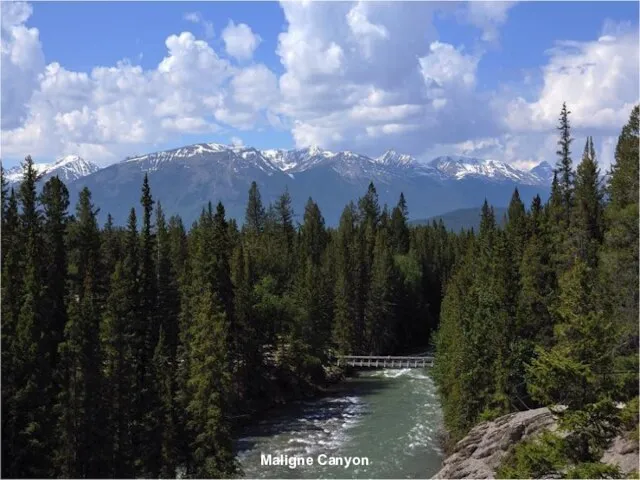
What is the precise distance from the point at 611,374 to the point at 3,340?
32.1m

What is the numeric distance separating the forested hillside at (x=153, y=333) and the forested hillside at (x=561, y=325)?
56.6ft

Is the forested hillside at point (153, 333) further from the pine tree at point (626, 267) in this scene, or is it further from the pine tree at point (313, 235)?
the pine tree at point (626, 267)

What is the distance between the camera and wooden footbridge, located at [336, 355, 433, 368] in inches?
3305

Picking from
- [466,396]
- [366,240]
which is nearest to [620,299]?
[466,396]

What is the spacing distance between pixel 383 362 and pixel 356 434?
113 feet

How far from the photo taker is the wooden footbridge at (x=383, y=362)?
8394cm

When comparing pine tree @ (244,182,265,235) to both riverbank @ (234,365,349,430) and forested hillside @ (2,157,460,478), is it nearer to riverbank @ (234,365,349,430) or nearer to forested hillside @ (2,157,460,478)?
→ forested hillside @ (2,157,460,478)

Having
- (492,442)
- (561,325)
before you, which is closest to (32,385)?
(492,442)

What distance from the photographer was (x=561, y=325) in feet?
74.4

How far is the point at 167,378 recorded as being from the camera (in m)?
38.8

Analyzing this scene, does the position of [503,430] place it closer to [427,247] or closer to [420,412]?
[420,412]

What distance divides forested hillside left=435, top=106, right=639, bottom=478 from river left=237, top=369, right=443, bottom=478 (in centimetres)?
354

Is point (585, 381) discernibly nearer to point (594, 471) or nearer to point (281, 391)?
point (594, 471)

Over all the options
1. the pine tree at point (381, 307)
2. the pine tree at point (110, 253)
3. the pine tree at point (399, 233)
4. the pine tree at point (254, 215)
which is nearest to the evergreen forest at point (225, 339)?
the pine tree at point (110, 253)
